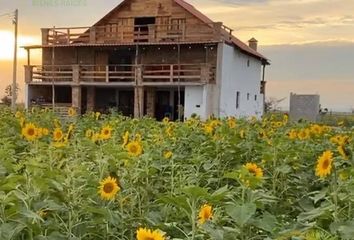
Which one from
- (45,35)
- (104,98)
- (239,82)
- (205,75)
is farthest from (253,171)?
(45,35)

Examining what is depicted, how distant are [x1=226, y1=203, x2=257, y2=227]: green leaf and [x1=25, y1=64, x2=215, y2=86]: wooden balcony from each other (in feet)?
69.0

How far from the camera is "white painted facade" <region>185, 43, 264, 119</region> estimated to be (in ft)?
74.9

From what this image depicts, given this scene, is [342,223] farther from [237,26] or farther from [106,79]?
[237,26]

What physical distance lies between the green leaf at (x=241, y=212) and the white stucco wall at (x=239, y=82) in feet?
64.6

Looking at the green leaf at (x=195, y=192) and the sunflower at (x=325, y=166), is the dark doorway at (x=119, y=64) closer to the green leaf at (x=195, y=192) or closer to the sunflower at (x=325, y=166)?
the sunflower at (x=325, y=166)

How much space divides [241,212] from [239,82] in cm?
2502

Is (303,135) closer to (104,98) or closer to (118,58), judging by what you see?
(118,58)

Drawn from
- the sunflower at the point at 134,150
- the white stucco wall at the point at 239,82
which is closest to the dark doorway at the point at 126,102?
the white stucco wall at the point at 239,82

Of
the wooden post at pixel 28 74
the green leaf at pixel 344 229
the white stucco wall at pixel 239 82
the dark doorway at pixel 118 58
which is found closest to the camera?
the green leaf at pixel 344 229

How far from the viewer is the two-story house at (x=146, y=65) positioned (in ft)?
75.8

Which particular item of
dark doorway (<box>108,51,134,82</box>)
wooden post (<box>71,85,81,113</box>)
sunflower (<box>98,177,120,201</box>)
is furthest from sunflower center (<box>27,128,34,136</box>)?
wooden post (<box>71,85,81,113</box>)

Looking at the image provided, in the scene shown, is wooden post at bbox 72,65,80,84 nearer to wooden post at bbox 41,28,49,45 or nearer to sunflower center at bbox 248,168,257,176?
wooden post at bbox 41,28,49,45

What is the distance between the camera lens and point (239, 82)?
2628 centimetres

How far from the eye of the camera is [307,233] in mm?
1283
